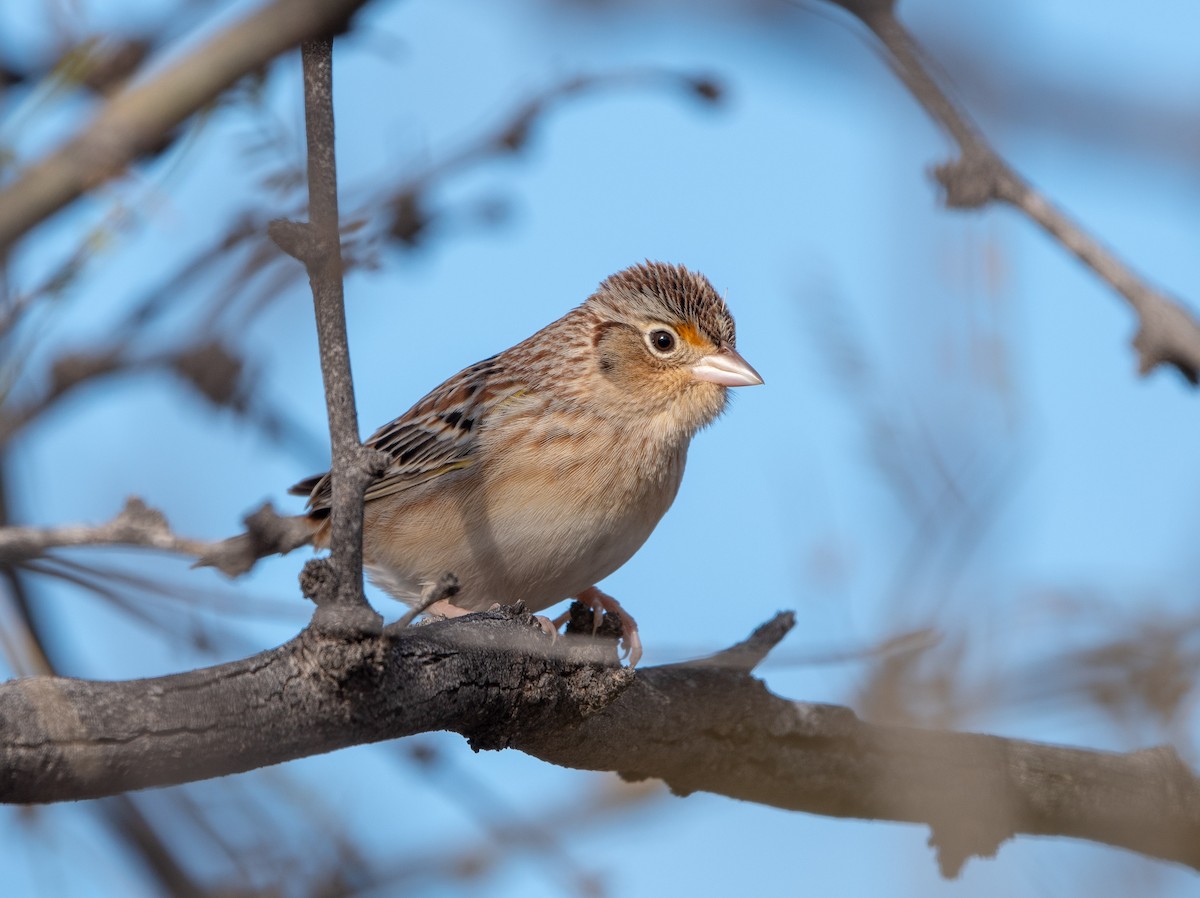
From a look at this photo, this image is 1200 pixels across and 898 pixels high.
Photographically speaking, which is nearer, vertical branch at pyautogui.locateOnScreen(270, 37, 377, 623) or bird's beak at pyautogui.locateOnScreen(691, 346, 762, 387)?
vertical branch at pyautogui.locateOnScreen(270, 37, 377, 623)

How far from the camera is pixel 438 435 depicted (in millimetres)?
6219

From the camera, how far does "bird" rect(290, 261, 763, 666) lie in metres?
5.50

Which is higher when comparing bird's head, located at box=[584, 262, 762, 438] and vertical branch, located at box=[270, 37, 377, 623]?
bird's head, located at box=[584, 262, 762, 438]

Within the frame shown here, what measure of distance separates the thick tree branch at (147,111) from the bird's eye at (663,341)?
2.69 metres

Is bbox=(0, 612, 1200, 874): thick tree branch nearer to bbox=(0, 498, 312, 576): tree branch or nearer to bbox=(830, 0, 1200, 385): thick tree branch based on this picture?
bbox=(0, 498, 312, 576): tree branch

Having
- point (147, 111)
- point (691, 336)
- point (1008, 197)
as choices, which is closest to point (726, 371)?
point (691, 336)

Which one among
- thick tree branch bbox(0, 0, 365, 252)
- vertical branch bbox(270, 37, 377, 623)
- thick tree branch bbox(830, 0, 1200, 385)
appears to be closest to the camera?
thick tree branch bbox(830, 0, 1200, 385)

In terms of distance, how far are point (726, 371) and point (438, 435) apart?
1.33 meters

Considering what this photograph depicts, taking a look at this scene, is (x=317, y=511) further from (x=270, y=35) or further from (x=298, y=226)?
(x=298, y=226)

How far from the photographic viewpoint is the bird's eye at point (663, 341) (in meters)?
6.29

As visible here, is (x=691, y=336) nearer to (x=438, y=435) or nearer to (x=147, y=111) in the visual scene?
(x=438, y=435)

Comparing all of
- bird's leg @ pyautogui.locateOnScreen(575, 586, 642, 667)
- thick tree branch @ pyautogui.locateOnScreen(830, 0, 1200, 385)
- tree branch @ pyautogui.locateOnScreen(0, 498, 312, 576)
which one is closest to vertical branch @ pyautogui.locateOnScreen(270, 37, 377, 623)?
tree branch @ pyautogui.locateOnScreen(0, 498, 312, 576)

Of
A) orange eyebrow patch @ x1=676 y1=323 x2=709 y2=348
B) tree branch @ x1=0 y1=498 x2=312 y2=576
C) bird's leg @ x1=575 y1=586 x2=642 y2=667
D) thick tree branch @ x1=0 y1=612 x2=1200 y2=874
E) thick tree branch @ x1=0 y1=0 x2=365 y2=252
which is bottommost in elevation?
thick tree branch @ x1=0 y1=612 x2=1200 y2=874

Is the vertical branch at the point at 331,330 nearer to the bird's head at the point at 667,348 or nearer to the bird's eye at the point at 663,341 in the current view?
the bird's head at the point at 667,348
